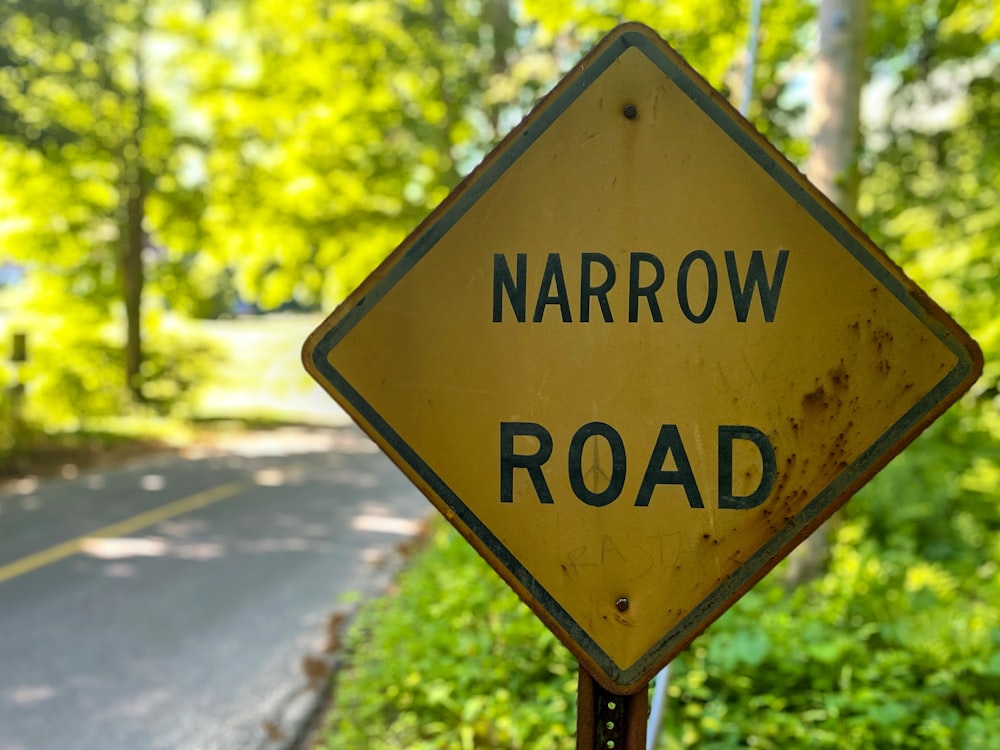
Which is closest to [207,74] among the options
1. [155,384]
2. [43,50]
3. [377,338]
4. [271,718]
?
[43,50]

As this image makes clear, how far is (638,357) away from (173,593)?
5342 mm

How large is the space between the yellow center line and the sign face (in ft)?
19.6

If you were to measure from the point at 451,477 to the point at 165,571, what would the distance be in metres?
5.69

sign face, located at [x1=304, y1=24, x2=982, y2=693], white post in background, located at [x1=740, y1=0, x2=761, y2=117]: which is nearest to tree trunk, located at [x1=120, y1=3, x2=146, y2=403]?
white post in background, located at [x1=740, y1=0, x2=761, y2=117]

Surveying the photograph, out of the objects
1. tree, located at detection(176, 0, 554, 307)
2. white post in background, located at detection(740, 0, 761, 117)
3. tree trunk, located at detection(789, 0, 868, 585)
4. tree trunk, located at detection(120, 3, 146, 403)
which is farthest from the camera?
tree trunk, located at detection(120, 3, 146, 403)

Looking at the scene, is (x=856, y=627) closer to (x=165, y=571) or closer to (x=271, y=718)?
(x=271, y=718)

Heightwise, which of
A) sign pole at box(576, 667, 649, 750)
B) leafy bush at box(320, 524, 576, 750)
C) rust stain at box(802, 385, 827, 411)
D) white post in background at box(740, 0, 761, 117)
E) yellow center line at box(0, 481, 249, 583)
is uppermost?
white post in background at box(740, 0, 761, 117)

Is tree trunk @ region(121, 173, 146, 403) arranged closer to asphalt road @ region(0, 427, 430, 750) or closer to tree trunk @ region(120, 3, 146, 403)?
tree trunk @ region(120, 3, 146, 403)

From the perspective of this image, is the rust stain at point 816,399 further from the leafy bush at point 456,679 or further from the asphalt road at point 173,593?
the asphalt road at point 173,593

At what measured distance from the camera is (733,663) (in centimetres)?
354

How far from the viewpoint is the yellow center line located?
6.23 metres

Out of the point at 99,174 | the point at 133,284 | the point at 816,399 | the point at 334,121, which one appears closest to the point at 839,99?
the point at 816,399

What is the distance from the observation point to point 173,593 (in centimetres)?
569

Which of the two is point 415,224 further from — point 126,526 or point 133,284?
point 126,526
